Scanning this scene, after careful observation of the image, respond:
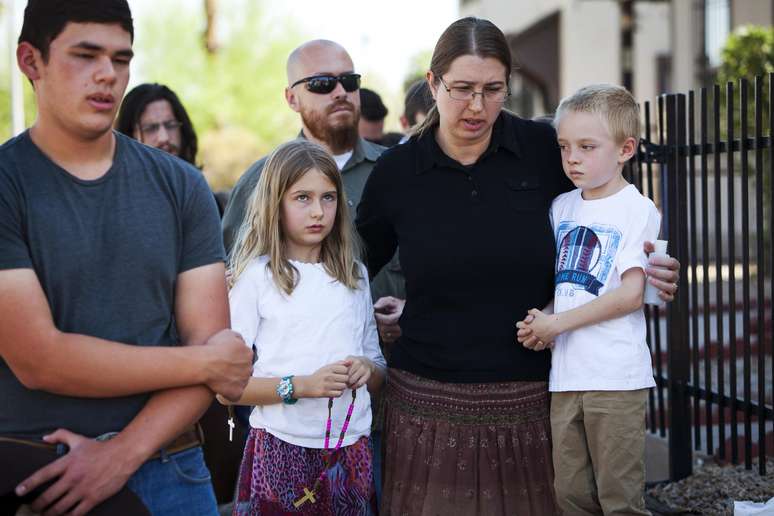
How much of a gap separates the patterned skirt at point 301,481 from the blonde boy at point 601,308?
0.74 meters

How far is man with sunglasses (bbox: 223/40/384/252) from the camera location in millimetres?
4488

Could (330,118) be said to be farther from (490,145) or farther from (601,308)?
(601,308)

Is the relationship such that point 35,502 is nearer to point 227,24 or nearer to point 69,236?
point 69,236

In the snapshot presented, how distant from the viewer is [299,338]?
11.2 feet

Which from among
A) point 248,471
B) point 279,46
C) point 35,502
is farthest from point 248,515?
point 279,46

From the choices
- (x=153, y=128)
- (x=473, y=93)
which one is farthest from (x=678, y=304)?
(x=153, y=128)

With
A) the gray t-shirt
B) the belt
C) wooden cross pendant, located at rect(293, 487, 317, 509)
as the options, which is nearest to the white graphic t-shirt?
wooden cross pendant, located at rect(293, 487, 317, 509)

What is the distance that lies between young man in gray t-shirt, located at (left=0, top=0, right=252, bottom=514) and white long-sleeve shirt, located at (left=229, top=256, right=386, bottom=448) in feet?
3.41

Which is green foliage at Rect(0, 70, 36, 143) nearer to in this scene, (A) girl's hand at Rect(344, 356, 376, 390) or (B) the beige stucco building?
(B) the beige stucco building

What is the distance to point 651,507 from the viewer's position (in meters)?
4.69

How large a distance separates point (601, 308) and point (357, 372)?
0.92 metres

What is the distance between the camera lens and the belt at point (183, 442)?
2367 millimetres

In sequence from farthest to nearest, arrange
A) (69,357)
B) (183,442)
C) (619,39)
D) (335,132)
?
(619,39)
(335,132)
(183,442)
(69,357)

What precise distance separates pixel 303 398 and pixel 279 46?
26.9 metres
